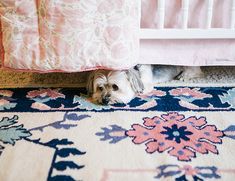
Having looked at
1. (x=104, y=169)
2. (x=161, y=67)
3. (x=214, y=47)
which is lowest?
(x=104, y=169)

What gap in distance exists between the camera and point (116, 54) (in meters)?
1.47

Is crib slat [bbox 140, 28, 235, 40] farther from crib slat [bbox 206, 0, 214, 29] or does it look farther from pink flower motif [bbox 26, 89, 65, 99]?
pink flower motif [bbox 26, 89, 65, 99]

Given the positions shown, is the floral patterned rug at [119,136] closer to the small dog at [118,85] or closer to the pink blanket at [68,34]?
the small dog at [118,85]

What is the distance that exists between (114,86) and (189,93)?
1.15 feet

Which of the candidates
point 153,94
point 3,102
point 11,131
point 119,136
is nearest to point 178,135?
point 119,136

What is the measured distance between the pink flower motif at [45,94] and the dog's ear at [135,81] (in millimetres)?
320

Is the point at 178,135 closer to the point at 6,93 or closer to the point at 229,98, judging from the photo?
the point at 229,98

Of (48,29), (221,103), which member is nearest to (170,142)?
(221,103)

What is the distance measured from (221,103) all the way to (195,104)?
0.11m

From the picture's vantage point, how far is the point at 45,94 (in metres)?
1.68

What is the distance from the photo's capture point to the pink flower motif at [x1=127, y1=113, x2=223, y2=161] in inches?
49.1

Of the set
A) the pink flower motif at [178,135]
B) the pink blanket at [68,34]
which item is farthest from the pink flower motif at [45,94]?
the pink flower motif at [178,135]

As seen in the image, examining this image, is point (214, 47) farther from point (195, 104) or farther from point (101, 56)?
point (101, 56)

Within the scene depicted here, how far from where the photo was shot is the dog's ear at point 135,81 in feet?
5.38
